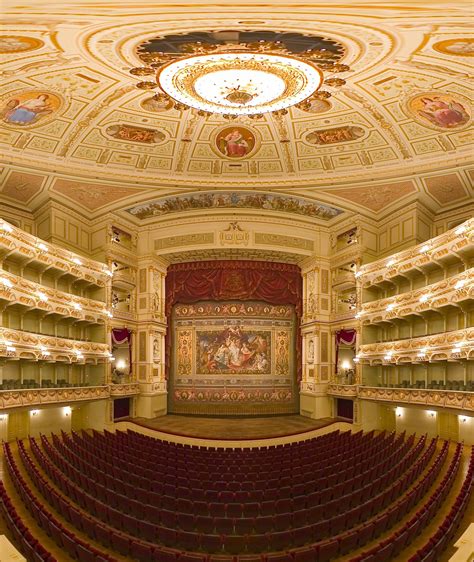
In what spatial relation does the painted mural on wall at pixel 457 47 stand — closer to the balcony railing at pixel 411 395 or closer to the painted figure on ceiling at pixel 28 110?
the balcony railing at pixel 411 395

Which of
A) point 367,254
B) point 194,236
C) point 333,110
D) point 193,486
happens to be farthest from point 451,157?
point 193,486

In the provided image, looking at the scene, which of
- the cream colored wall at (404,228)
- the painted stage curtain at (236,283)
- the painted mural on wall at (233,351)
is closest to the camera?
the cream colored wall at (404,228)

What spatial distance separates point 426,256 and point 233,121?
8.49 meters

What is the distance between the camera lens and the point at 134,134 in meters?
16.3

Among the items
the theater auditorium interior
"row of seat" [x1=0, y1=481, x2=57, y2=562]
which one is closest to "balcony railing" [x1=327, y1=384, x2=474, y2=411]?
the theater auditorium interior

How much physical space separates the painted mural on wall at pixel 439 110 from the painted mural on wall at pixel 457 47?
254 cm

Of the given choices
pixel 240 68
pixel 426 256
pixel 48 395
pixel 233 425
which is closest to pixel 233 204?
pixel 426 256

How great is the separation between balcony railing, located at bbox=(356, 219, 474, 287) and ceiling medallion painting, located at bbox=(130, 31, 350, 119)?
260 inches

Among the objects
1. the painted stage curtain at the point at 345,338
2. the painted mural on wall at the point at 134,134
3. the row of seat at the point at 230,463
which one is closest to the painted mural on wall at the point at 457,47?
the painted mural on wall at the point at 134,134

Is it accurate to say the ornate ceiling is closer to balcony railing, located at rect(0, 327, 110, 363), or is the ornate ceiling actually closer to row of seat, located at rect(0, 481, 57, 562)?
balcony railing, located at rect(0, 327, 110, 363)

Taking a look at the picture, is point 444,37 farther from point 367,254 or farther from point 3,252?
point 3,252

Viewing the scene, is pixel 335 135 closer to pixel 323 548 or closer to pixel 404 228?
Result: pixel 404 228

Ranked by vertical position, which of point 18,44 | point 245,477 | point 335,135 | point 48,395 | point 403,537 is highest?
point 335,135

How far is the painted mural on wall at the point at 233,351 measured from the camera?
2458cm
